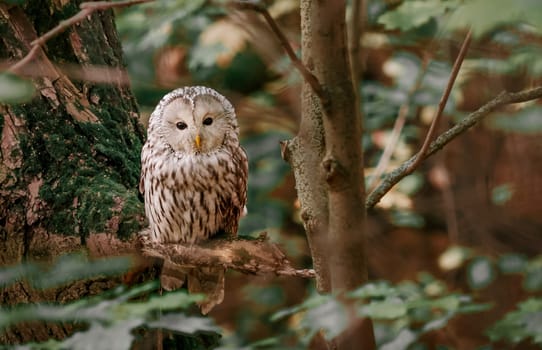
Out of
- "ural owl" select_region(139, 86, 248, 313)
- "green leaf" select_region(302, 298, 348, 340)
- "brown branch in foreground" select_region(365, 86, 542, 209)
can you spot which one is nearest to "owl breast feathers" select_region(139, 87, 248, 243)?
"ural owl" select_region(139, 86, 248, 313)

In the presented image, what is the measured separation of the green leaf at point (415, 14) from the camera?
2.81 metres

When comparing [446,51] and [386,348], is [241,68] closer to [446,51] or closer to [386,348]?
[446,51]

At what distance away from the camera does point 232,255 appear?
2.43 metres

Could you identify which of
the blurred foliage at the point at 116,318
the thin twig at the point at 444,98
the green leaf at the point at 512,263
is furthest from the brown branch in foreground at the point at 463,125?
the green leaf at the point at 512,263

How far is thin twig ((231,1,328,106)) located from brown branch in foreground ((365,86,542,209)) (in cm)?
32

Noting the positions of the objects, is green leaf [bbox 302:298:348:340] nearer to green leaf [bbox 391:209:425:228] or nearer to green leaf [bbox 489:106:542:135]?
green leaf [bbox 489:106:542:135]

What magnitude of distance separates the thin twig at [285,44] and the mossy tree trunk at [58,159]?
3.71ft

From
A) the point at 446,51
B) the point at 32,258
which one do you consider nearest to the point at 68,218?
the point at 32,258

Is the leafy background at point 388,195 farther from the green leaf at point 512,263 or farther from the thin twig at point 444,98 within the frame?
the thin twig at point 444,98

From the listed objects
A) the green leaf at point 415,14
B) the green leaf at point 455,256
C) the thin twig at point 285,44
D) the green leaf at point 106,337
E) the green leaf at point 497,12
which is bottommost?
the green leaf at point 455,256

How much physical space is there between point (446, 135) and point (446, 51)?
306 centimetres

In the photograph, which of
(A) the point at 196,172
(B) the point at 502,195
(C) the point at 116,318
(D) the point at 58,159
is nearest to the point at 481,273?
(B) the point at 502,195

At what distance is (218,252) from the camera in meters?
2.53

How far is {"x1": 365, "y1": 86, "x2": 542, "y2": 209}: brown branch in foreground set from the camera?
76.0 inches
